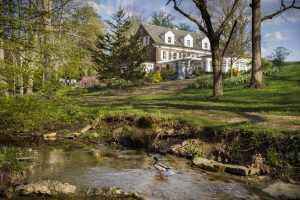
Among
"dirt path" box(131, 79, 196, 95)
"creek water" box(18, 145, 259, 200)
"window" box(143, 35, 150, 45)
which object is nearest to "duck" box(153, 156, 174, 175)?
"creek water" box(18, 145, 259, 200)

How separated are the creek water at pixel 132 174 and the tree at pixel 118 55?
806 inches

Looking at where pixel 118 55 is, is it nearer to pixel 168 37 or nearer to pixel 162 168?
pixel 162 168

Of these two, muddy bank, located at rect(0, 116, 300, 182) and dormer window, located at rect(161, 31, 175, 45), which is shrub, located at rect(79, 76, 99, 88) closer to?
dormer window, located at rect(161, 31, 175, 45)

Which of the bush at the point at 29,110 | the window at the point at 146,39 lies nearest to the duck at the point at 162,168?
the bush at the point at 29,110

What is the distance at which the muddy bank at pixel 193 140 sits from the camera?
32.3 feet

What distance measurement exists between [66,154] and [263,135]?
651cm

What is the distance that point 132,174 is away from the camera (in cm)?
982

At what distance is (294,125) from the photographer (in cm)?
1148

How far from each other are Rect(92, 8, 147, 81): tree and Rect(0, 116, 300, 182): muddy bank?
1675cm

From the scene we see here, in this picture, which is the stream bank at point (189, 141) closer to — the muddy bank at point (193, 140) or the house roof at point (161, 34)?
the muddy bank at point (193, 140)

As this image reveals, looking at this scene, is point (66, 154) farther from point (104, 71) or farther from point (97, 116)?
point (104, 71)

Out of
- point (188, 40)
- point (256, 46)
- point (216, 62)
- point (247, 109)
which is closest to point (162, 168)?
point (247, 109)

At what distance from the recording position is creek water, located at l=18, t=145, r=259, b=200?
27.2 ft

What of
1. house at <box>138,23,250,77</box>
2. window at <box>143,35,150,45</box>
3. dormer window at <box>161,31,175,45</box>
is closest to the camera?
house at <box>138,23,250,77</box>
